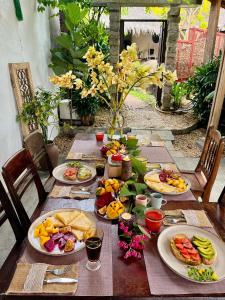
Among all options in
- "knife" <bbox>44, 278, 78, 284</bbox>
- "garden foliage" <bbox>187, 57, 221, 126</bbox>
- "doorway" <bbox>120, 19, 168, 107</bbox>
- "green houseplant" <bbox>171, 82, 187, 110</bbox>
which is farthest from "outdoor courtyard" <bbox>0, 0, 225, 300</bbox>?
"doorway" <bbox>120, 19, 168, 107</bbox>

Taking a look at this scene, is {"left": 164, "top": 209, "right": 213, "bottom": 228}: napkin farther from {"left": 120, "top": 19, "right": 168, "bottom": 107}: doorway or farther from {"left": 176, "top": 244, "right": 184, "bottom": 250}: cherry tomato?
{"left": 120, "top": 19, "right": 168, "bottom": 107}: doorway

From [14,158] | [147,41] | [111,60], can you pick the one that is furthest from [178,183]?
[147,41]

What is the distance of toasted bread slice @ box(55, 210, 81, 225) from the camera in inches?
45.3

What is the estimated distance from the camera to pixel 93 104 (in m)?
4.45

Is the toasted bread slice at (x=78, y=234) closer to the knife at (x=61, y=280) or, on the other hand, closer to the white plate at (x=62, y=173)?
the knife at (x=61, y=280)

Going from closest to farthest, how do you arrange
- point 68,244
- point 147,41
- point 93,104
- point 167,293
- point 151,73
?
point 167,293 → point 68,244 → point 151,73 → point 93,104 → point 147,41

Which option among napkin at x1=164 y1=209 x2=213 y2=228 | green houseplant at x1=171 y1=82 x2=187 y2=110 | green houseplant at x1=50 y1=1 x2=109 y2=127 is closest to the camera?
napkin at x1=164 y1=209 x2=213 y2=228

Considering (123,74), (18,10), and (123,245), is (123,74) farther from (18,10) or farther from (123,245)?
(18,10)

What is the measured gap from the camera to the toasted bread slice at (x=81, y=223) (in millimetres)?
1118

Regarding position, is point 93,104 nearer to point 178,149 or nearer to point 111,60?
point 111,60

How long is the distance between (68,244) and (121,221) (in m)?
0.25

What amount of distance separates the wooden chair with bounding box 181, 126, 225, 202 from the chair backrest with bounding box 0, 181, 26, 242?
1332 millimetres

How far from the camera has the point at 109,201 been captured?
1267mm

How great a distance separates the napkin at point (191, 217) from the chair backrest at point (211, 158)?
2.15 ft
